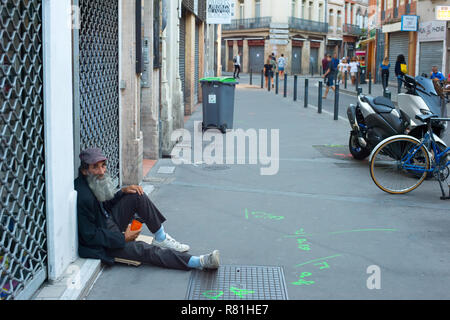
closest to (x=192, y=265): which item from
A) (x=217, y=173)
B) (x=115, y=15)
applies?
(x=115, y=15)

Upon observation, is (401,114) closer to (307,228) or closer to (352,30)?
(307,228)

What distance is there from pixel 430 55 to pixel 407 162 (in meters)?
26.8

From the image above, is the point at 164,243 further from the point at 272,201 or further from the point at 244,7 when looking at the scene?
the point at 244,7

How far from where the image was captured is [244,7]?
202ft

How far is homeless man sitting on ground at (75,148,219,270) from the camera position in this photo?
15.1ft

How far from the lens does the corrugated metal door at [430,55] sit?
3102 cm

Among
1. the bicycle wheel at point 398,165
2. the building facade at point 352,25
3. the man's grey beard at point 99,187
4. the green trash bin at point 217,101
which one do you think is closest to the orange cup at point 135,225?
the man's grey beard at point 99,187

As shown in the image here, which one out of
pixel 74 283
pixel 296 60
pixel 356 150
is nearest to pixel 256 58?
pixel 296 60

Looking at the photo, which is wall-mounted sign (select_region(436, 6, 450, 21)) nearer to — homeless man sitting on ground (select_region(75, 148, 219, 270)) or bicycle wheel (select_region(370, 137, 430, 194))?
bicycle wheel (select_region(370, 137, 430, 194))

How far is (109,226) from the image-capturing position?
4777mm

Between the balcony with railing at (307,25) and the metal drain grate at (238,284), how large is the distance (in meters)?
57.1

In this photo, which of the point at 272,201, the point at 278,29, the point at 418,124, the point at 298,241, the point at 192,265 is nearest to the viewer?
the point at 192,265

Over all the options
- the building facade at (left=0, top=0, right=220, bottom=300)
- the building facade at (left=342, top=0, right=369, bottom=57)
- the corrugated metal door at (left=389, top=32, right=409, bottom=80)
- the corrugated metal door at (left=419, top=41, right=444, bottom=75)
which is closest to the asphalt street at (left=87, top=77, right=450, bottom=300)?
the building facade at (left=0, top=0, right=220, bottom=300)
